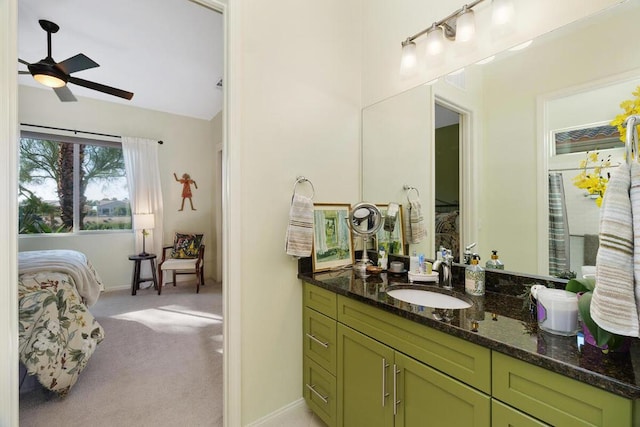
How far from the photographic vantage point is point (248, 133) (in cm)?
153

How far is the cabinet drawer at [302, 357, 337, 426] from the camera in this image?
4.84 feet

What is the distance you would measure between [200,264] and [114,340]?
1670 millimetres

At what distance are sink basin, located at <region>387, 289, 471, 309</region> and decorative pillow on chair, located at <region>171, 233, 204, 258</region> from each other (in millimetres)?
3881

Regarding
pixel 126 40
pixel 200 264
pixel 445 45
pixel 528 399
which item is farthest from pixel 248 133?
pixel 200 264

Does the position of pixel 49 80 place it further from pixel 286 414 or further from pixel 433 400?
pixel 433 400

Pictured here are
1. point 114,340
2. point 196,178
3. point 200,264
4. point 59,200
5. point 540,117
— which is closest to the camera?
point 540,117

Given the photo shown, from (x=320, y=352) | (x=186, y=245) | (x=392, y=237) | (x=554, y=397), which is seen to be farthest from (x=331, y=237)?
(x=186, y=245)

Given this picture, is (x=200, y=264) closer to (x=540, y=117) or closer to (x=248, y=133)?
(x=248, y=133)

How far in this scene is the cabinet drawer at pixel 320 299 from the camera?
1.47 m

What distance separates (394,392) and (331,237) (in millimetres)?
917

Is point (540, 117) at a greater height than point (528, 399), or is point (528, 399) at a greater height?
point (540, 117)

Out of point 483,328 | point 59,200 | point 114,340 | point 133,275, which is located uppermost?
point 59,200

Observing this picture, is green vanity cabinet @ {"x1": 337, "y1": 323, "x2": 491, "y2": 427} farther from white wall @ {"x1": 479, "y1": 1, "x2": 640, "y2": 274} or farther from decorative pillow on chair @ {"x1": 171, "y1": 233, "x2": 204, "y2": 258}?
decorative pillow on chair @ {"x1": 171, "y1": 233, "x2": 204, "y2": 258}

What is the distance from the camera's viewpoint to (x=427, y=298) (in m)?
1.39
